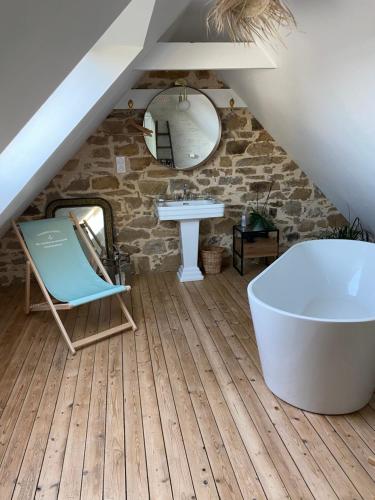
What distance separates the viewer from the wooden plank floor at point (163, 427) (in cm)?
173

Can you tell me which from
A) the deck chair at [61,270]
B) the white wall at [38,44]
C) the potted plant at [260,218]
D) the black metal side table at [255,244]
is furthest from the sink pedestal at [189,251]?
the white wall at [38,44]

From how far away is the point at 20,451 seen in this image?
1.93 metres

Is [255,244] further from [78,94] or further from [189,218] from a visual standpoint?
[78,94]

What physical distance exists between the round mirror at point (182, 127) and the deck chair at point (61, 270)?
4.68 ft

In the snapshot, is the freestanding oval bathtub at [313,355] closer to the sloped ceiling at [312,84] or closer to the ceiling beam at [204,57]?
the sloped ceiling at [312,84]

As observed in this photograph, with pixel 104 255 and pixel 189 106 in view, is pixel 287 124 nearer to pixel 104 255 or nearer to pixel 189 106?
pixel 189 106

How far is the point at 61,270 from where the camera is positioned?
3246mm

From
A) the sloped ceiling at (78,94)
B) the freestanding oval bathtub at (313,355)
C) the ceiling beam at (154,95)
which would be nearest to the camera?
the freestanding oval bathtub at (313,355)

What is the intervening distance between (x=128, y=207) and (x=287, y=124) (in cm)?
192

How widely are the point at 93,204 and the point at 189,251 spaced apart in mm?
1200

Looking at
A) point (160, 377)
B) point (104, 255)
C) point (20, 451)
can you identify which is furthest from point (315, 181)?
point (20, 451)

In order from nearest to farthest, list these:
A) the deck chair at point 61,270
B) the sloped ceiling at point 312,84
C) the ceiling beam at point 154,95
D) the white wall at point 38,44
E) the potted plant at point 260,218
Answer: the white wall at point 38,44
the sloped ceiling at point 312,84
the deck chair at point 61,270
the ceiling beam at point 154,95
the potted plant at point 260,218

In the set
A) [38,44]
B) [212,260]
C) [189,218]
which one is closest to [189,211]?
[189,218]

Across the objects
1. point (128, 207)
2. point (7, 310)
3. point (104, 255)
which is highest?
point (128, 207)
